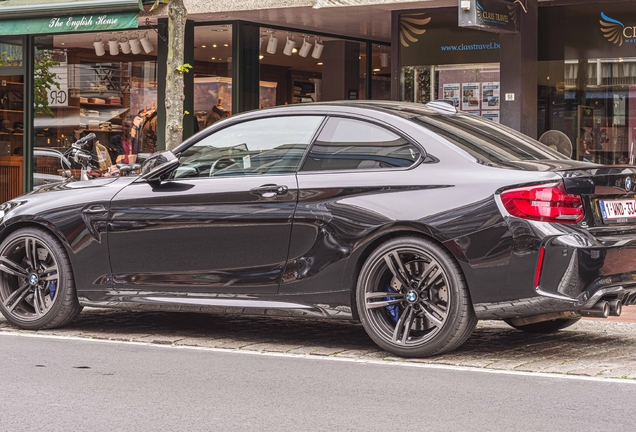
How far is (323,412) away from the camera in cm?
512

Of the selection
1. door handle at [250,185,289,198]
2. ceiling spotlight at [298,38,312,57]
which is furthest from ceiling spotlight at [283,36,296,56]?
door handle at [250,185,289,198]

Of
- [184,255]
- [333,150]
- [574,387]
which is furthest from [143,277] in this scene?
[574,387]

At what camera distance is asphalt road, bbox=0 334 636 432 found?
490 cm

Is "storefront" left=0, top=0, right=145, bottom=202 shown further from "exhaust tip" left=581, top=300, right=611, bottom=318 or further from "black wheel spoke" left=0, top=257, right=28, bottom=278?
"exhaust tip" left=581, top=300, right=611, bottom=318

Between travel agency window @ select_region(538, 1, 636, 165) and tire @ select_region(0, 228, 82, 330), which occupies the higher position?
travel agency window @ select_region(538, 1, 636, 165)

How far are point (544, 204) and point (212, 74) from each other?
10.7 meters

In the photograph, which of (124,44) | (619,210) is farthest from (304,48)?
(619,210)

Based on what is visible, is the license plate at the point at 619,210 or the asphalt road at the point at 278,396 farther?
the license plate at the point at 619,210

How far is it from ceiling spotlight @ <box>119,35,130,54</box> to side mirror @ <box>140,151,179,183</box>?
382 inches

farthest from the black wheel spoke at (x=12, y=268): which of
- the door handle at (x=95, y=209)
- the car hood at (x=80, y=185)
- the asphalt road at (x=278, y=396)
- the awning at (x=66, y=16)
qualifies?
the awning at (x=66, y=16)

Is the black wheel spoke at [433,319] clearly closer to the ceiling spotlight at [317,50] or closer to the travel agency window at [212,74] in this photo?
the travel agency window at [212,74]

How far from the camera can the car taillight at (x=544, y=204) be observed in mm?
6082

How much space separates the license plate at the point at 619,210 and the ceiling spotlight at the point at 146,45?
1106 cm

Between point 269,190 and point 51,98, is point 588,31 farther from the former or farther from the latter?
point 51,98
